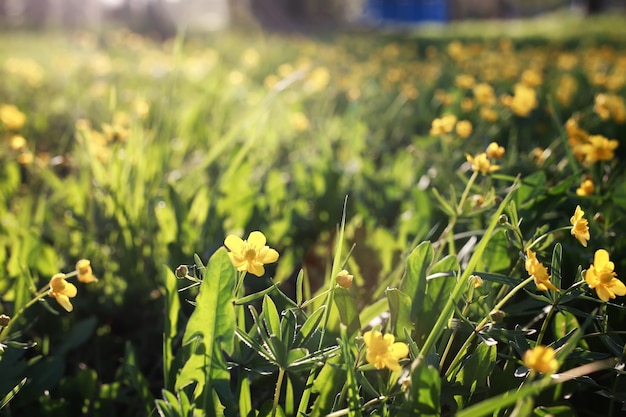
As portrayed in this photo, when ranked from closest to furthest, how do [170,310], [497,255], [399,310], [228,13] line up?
1. [399,310]
2. [170,310]
3. [497,255]
4. [228,13]

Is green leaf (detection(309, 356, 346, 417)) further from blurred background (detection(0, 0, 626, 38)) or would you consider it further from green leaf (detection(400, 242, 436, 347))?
blurred background (detection(0, 0, 626, 38))

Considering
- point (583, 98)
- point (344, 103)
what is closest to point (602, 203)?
point (583, 98)

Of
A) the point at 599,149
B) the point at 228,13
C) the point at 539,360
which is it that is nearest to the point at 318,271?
the point at 599,149

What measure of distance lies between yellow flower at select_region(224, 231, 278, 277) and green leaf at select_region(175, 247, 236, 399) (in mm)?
52

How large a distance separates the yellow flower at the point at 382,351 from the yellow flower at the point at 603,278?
0.27m

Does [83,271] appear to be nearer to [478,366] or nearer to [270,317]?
[270,317]

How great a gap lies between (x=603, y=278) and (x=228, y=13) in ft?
71.0

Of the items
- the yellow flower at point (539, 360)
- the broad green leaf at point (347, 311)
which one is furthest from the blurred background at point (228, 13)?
the yellow flower at point (539, 360)

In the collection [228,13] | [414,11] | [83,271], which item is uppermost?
[83,271]

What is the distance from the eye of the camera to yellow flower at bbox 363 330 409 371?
2.55ft

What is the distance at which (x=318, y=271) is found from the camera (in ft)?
4.96

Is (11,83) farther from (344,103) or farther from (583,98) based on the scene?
(583,98)

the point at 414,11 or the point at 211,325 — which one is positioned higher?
the point at 211,325

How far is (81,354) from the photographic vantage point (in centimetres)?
144
